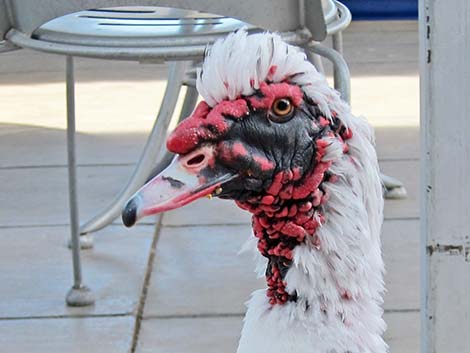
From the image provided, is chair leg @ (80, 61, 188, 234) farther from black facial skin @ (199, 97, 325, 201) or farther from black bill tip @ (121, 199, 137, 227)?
black bill tip @ (121, 199, 137, 227)

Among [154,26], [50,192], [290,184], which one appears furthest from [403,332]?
[50,192]

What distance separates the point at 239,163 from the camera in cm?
215

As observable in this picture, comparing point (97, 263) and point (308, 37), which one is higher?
point (308, 37)

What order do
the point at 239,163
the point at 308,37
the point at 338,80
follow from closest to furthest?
the point at 239,163, the point at 308,37, the point at 338,80

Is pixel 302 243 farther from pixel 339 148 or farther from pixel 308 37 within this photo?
pixel 308 37

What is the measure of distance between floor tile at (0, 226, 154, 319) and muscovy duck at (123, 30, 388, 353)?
6.77 feet

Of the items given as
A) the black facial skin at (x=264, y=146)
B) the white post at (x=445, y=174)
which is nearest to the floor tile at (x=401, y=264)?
the white post at (x=445, y=174)

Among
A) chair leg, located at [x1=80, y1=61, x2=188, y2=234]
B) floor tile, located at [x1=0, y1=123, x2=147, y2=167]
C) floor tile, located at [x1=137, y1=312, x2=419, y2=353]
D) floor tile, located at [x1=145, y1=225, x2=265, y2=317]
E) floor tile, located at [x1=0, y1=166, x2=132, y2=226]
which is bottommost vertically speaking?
floor tile, located at [x1=0, y1=123, x2=147, y2=167]

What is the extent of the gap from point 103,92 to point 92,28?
167 inches

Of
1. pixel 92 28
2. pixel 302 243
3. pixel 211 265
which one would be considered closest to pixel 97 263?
pixel 211 265

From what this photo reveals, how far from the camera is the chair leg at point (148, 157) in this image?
484cm

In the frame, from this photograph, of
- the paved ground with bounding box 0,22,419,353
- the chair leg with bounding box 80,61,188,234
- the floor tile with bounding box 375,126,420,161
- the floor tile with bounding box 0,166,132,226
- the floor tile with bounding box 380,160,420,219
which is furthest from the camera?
the floor tile with bounding box 375,126,420,161

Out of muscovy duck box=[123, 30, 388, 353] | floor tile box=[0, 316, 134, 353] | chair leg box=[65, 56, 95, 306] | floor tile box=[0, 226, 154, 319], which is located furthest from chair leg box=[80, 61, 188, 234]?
muscovy duck box=[123, 30, 388, 353]

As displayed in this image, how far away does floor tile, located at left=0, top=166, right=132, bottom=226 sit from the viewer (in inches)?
210
